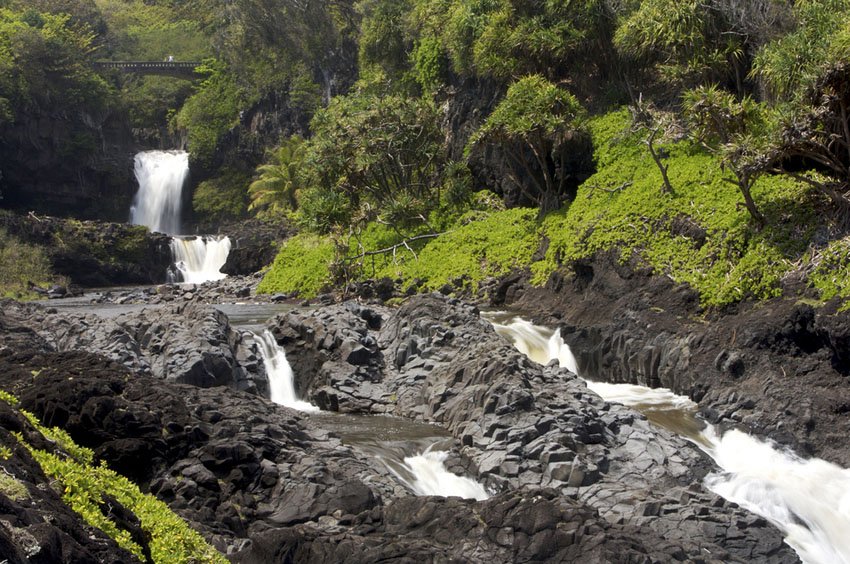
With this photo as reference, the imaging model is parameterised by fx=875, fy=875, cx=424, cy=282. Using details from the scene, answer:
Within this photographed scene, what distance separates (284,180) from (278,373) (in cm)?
2947

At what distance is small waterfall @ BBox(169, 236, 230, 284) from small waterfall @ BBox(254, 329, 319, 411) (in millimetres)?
24765

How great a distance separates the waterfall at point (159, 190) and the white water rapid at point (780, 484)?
41727mm

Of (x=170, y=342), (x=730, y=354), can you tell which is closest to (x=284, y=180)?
(x=170, y=342)

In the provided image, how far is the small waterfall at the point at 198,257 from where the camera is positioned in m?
46.1

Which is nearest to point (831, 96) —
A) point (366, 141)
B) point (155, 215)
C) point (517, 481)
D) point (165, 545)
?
point (517, 481)

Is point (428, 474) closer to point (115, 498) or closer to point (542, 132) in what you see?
point (115, 498)

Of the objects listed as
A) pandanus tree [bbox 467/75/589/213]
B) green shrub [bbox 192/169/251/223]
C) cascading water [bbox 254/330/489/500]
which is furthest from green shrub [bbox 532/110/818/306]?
green shrub [bbox 192/169/251/223]

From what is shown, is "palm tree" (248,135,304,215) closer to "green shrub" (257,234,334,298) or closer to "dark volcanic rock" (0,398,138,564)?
"green shrub" (257,234,334,298)

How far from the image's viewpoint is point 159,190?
182ft

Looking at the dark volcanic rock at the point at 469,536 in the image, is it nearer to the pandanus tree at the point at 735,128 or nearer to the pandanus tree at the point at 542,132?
the pandanus tree at the point at 735,128

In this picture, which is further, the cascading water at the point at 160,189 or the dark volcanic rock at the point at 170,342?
the cascading water at the point at 160,189

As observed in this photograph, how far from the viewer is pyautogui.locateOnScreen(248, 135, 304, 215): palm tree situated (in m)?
48.8

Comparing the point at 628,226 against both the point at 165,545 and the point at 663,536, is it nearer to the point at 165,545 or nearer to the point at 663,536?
the point at 663,536

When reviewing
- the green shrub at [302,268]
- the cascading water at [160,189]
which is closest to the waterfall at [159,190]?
the cascading water at [160,189]
